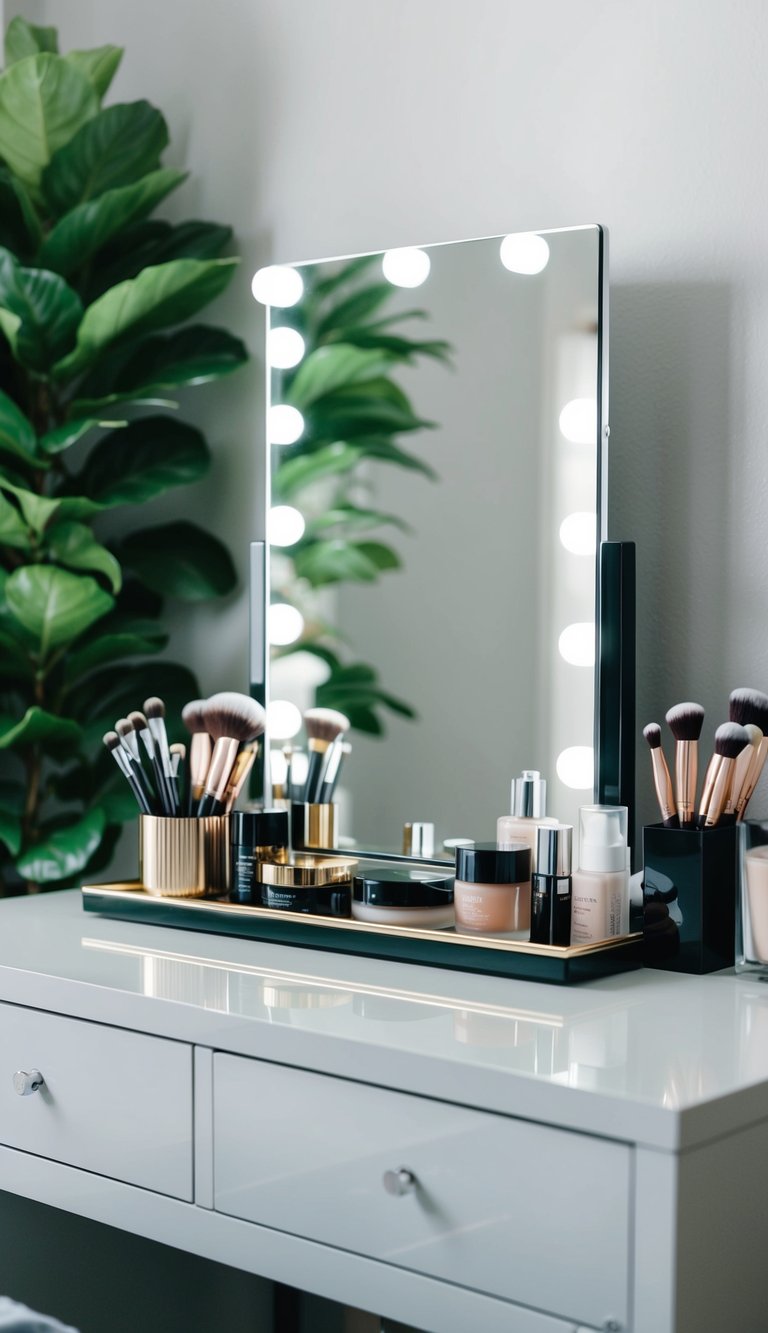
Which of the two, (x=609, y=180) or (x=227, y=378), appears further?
(x=227, y=378)

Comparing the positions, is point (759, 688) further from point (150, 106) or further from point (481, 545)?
point (150, 106)

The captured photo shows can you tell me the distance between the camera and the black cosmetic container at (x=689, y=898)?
1.14m

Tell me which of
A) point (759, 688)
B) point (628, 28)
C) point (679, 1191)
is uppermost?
point (628, 28)

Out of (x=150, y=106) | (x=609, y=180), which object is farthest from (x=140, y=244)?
(x=609, y=180)

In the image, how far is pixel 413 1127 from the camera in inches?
36.4

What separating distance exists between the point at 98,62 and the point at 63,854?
96 cm

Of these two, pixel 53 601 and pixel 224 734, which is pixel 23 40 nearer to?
pixel 53 601

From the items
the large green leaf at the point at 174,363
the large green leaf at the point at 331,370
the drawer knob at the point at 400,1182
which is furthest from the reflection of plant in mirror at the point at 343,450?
the drawer knob at the point at 400,1182

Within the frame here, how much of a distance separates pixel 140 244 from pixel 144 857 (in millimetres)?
827

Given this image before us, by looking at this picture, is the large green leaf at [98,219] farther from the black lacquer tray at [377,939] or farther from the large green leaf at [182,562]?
the black lacquer tray at [377,939]

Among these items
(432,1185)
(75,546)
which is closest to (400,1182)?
(432,1185)

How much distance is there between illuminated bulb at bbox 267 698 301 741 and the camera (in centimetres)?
157

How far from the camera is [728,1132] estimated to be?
84cm

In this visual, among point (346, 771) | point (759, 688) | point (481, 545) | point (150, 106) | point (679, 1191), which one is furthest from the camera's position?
point (150, 106)
